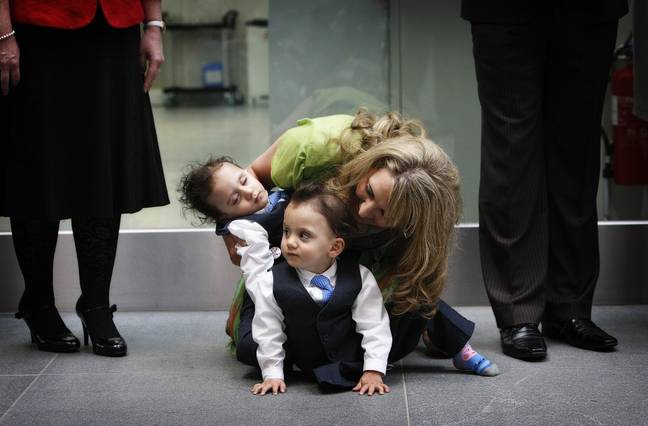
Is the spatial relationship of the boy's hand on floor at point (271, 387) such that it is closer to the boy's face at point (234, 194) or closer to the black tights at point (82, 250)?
the boy's face at point (234, 194)

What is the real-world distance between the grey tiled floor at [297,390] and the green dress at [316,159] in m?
0.23

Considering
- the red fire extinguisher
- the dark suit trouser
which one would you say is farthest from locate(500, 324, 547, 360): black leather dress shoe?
the red fire extinguisher

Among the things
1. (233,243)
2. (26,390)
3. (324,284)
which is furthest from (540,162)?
(26,390)

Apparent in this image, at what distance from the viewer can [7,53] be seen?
254 centimetres

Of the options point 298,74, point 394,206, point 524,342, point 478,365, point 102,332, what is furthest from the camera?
point 298,74

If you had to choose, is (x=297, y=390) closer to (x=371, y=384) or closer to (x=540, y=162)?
(x=371, y=384)

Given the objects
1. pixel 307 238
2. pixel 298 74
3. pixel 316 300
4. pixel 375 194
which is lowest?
pixel 316 300

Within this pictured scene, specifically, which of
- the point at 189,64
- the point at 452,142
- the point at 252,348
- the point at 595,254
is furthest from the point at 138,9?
the point at 595,254

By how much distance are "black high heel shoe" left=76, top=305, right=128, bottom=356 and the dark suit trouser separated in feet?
3.16

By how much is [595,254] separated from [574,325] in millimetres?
204

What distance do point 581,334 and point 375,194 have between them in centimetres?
76

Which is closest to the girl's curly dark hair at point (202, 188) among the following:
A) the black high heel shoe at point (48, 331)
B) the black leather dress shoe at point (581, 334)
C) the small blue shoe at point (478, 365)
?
the black high heel shoe at point (48, 331)

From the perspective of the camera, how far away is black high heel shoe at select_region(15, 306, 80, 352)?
2.80 m

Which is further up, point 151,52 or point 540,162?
point 151,52
